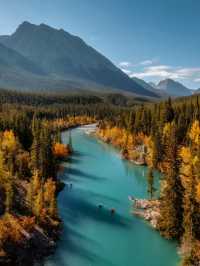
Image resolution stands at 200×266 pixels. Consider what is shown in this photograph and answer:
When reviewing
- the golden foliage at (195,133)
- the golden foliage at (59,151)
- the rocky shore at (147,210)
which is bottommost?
the rocky shore at (147,210)

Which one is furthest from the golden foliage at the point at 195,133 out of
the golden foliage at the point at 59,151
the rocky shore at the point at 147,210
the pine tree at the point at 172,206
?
the pine tree at the point at 172,206

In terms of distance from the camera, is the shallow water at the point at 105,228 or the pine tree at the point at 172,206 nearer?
the shallow water at the point at 105,228

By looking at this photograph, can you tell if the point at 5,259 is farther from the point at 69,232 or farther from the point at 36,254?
the point at 69,232

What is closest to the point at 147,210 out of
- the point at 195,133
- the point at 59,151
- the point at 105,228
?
the point at 105,228

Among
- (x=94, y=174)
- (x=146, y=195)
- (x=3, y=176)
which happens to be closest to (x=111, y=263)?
(x=3, y=176)

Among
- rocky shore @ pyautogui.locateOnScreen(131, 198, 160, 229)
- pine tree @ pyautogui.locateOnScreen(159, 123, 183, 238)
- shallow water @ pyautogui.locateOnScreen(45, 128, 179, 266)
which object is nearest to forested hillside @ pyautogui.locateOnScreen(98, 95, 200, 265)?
pine tree @ pyautogui.locateOnScreen(159, 123, 183, 238)

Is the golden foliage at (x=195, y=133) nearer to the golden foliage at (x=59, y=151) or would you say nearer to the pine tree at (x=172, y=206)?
the golden foliage at (x=59, y=151)

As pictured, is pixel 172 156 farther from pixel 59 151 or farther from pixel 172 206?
pixel 59 151

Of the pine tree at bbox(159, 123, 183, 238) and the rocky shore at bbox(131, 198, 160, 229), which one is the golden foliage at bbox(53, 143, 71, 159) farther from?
the pine tree at bbox(159, 123, 183, 238)
